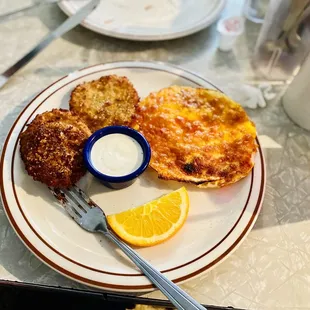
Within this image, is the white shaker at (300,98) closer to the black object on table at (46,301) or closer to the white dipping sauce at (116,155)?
the white dipping sauce at (116,155)

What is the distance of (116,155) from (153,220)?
0.27 meters

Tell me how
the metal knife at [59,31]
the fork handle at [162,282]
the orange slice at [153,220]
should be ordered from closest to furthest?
the fork handle at [162,282] → the orange slice at [153,220] → the metal knife at [59,31]

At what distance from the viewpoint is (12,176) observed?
1.39 metres

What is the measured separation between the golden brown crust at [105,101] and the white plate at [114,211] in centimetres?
17

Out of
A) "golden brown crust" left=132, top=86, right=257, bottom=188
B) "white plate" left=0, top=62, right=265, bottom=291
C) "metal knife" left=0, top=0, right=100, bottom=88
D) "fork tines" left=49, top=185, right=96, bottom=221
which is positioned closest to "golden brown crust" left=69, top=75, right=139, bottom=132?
"golden brown crust" left=132, top=86, right=257, bottom=188

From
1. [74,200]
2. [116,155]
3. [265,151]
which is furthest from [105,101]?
[265,151]

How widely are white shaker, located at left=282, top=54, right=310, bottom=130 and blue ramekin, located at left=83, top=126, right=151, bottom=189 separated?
71cm

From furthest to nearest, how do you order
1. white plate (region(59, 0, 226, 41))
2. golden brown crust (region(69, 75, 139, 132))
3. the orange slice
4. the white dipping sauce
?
white plate (region(59, 0, 226, 41)) < golden brown crust (region(69, 75, 139, 132)) < the white dipping sauce < the orange slice

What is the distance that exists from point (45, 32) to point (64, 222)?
1.09 meters

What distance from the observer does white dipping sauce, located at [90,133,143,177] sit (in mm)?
1372

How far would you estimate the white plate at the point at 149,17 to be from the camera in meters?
1.92

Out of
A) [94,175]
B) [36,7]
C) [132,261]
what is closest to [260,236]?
[132,261]

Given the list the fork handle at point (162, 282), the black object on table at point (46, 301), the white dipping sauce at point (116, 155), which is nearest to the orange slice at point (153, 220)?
the fork handle at point (162, 282)

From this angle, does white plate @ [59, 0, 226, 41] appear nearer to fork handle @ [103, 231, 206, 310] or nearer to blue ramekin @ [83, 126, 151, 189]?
blue ramekin @ [83, 126, 151, 189]
